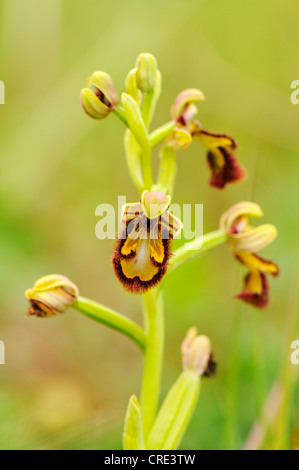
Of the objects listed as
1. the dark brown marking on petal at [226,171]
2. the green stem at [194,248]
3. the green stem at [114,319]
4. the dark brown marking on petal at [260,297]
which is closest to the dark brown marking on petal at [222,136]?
the dark brown marking on petal at [226,171]

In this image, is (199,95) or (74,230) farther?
(74,230)

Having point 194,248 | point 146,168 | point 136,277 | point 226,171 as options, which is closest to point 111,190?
point 226,171

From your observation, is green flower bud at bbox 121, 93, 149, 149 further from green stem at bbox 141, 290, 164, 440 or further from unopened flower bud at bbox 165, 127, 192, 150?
green stem at bbox 141, 290, 164, 440

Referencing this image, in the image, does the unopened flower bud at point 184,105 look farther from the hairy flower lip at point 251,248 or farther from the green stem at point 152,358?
the green stem at point 152,358
